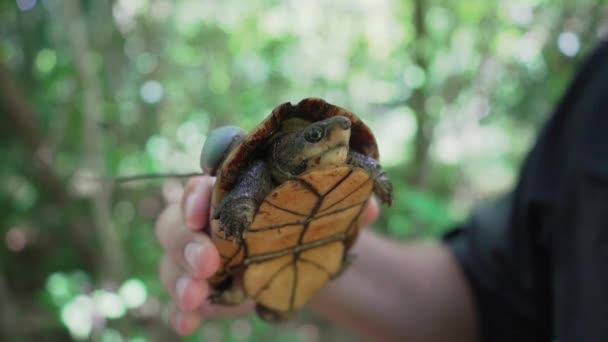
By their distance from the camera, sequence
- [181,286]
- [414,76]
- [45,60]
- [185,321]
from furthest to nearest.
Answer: [414,76]
[45,60]
[185,321]
[181,286]

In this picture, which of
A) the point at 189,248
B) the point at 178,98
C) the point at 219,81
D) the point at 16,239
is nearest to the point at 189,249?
the point at 189,248

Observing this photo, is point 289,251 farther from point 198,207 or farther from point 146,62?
point 146,62

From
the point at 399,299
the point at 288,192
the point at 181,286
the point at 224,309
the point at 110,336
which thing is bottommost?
the point at 110,336

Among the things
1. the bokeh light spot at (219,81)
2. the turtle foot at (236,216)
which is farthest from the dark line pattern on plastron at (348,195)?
the bokeh light spot at (219,81)

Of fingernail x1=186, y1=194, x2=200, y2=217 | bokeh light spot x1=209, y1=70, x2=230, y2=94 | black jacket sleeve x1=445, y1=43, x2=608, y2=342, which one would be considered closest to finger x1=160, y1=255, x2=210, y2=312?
fingernail x1=186, y1=194, x2=200, y2=217

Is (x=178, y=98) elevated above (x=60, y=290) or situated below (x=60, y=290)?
above

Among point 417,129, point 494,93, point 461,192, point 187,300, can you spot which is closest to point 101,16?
point 187,300

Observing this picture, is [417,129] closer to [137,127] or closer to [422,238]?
[422,238]

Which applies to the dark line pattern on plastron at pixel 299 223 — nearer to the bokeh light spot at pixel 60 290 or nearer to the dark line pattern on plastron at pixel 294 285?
the dark line pattern on plastron at pixel 294 285
